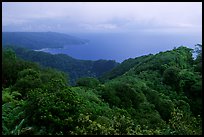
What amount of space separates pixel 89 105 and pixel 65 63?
242 feet

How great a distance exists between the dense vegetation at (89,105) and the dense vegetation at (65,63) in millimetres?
51000

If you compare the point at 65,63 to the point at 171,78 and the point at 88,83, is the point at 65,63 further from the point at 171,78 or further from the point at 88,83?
the point at 88,83

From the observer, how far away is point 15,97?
38.5ft

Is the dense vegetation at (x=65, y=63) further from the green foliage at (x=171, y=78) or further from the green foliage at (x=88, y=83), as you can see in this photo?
the green foliage at (x=88, y=83)

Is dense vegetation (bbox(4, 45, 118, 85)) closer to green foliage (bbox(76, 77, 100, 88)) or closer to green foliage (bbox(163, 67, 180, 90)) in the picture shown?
green foliage (bbox(163, 67, 180, 90))

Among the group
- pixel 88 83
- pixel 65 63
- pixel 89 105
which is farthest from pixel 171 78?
pixel 65 63

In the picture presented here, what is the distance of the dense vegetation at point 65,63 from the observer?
260 feet

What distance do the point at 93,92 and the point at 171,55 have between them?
20.6 meters

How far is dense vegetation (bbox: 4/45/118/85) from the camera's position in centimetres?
7925

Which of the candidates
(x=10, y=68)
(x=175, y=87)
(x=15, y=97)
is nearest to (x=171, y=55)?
(x=175, y=87)

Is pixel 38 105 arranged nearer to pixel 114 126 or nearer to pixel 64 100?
pixel 64 100

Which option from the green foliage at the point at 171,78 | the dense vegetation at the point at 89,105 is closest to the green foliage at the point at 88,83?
the dense vegetation at the point at 89,105

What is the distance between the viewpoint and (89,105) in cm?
1177

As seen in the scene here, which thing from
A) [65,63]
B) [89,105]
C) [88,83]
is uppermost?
[89,105]
